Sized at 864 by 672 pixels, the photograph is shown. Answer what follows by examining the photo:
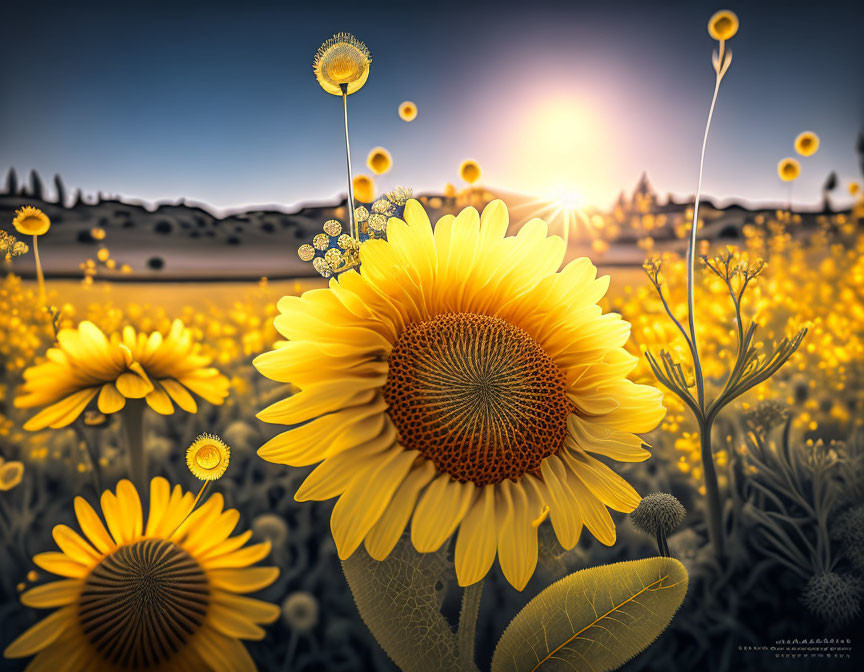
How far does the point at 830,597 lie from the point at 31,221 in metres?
0.79

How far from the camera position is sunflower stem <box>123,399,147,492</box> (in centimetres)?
45

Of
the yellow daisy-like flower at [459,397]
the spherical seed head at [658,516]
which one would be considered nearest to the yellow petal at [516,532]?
the yellow daisy-like flower at [459,397]

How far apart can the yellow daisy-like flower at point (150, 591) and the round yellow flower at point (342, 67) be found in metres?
0.36

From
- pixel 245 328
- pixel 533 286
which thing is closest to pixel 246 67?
pixel 245 328

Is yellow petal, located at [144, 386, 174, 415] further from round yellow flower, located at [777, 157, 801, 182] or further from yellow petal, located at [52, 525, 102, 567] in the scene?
round yellow flower, located at [777, 157, 801, 182]

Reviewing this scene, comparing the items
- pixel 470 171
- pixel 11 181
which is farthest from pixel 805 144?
pixel 11 181

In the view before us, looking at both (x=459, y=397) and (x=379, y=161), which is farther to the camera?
(x=379, y=161)

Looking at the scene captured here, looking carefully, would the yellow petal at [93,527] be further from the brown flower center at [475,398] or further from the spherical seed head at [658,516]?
the spherical seed head at [658,516]

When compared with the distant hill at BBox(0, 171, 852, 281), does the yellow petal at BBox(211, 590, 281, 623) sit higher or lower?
lower

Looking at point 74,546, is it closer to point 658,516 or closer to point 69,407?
point 69,407

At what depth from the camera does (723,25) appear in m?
0.54

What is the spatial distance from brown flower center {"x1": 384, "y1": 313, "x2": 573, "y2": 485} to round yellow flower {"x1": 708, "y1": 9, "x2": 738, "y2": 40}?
0.39 metres

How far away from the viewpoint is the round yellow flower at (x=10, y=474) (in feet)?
1.54

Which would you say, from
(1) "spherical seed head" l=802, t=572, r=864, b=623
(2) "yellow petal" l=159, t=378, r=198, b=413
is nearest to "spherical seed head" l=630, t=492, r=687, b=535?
(1) "spherical seed head" l=802, t=572, r=864, b=623
